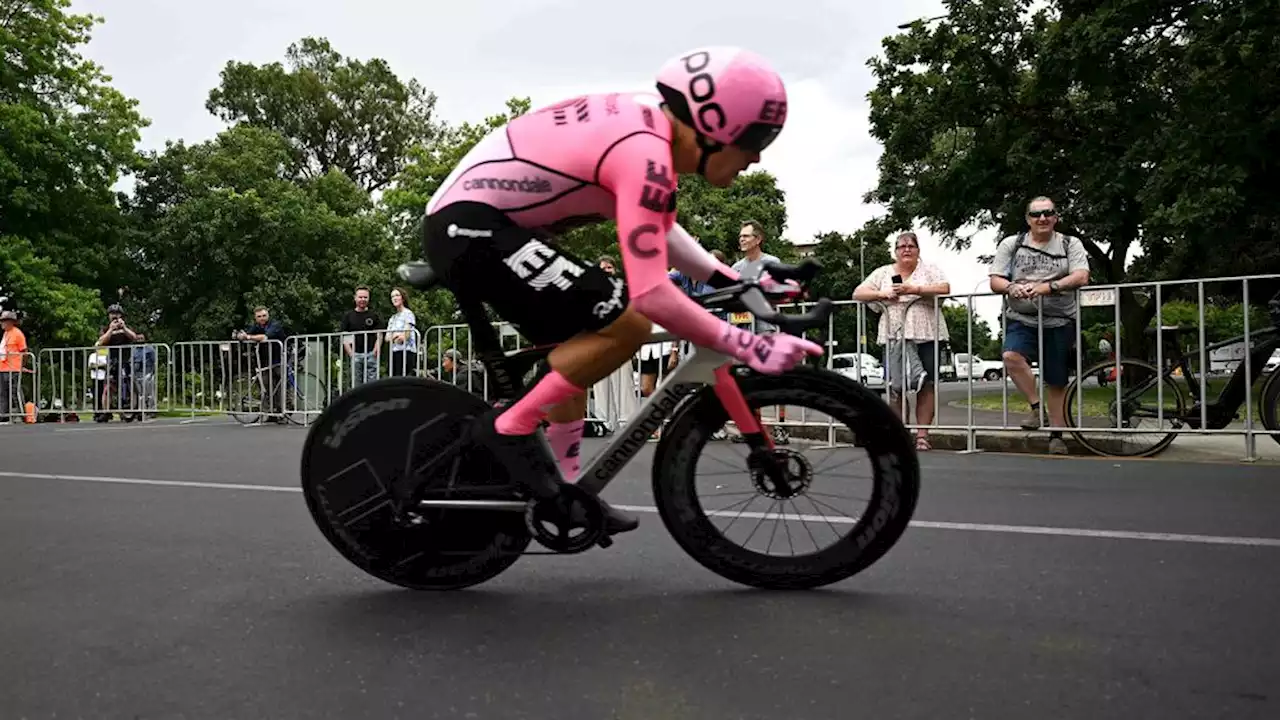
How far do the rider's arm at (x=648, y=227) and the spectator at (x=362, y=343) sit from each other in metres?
10.7

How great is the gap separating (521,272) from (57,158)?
34878mm

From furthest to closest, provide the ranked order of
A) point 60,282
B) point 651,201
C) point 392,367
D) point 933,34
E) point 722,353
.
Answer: point 60,282, point 933,34, point 392,367, point 722,353, point 651,201

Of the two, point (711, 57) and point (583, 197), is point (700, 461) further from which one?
point (711, 57)

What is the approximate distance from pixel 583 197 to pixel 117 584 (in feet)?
6.53

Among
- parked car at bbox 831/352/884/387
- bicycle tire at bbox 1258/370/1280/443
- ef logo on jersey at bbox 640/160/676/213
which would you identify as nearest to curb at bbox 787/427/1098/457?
parked car at bbox 831/352/884/387

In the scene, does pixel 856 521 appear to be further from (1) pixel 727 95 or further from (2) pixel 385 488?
(2) pixel 385 488

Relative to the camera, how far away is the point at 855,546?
315 cm

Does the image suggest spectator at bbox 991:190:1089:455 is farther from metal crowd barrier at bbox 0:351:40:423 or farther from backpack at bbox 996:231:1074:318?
metal crowd barrier at bbox 0:351:40:423

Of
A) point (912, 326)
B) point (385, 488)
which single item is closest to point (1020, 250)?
point (912, 326)

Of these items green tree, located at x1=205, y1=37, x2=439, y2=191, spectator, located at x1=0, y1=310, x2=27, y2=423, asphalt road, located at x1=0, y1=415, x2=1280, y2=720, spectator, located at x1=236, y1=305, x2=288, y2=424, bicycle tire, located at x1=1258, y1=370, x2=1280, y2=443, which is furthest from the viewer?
green tree, located at x1=205, y1=37, x2=439, y2=191

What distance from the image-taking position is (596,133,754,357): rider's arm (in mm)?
2779

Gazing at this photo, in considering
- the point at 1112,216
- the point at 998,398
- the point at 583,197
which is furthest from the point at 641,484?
the point at 1112,216

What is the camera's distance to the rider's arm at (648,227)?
9.12 feet

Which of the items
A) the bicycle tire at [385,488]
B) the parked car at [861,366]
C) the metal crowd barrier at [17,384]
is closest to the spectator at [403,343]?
the parked car at [861,366]
